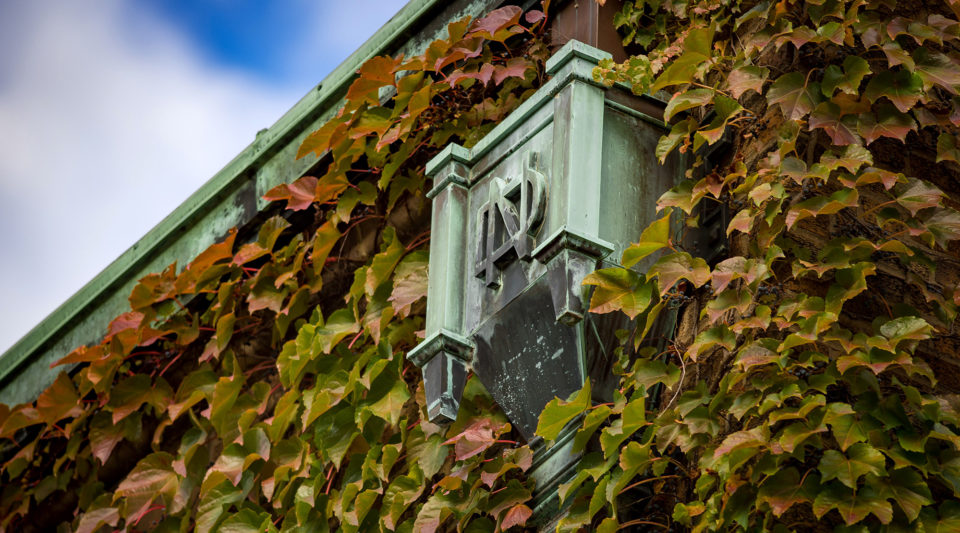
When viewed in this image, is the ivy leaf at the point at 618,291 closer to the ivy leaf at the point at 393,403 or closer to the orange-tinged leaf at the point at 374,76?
the ivy leaf at the point at 393,403

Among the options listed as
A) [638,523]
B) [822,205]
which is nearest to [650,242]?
[822,205]

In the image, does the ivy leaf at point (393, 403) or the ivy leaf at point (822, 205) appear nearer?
the ivy leaf at point (822, 205)

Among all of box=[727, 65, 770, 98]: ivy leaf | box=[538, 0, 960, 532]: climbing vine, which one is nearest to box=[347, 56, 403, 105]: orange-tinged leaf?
box=[538, 0, 960, 532]: climbing vine

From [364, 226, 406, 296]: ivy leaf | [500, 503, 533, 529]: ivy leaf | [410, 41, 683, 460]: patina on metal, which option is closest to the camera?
[410, 41, 683, 460]: patina on metal

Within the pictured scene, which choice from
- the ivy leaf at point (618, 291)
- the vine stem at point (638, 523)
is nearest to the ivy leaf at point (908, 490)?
the vine stem at point (638, 523)

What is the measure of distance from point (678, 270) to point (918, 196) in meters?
0.49

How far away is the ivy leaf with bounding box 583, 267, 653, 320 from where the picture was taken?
10.6 ft

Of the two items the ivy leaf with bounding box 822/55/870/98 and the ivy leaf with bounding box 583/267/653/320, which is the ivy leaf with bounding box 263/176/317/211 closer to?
the ivy leaf with bounding box 583/267/653/320

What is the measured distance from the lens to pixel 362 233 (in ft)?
14.9

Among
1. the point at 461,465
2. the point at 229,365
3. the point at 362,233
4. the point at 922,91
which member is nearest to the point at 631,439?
the point at 461,465

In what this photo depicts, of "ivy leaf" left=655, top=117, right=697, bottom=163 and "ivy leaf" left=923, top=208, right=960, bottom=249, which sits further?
"ivy leaf" left=655, top=117, right=697, bottom=163

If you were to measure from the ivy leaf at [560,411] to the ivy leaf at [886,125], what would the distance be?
2.48ft

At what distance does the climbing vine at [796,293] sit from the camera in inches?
115

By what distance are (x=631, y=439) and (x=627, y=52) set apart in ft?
3.29
